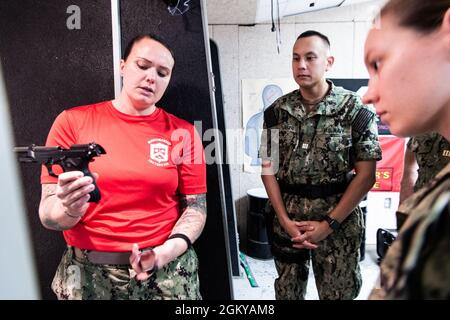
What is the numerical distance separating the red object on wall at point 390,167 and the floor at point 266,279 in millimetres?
163

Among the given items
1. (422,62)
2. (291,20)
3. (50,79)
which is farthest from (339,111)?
(50,79)

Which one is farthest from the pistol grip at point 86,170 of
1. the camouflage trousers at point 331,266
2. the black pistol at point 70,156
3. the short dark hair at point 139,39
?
the camouflage trousers at point 331,266

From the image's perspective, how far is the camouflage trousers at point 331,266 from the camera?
777mm

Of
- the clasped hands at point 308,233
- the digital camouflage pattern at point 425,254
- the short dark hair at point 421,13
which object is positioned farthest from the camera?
the clasped hands at point 308,233

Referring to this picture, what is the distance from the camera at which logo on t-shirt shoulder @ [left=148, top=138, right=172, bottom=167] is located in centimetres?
61

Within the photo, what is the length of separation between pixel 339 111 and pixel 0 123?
79cm

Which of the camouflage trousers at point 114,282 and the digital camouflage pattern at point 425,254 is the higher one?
the digital camouflage pattern at point 425,254

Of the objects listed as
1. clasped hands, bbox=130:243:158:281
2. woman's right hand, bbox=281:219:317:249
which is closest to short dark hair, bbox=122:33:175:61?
clasped hands, bbox=130:243:158:281

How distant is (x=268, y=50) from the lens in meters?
0.68

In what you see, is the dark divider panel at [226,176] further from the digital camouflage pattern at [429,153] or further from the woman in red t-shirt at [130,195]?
the digital camouflage pattern at [429,153]

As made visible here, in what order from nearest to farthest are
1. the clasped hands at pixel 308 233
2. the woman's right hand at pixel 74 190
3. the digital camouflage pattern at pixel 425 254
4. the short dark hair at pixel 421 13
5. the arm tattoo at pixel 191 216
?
the digital camouflage pattern at pixel 425 254
the short dark hair at pixel 421 13
the woman's right hand at pixel 74 190
the arm tattoo at pixel 191 216
the clasped hands at pixel 308 233

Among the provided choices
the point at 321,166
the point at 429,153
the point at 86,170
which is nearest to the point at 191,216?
the point at 86,170

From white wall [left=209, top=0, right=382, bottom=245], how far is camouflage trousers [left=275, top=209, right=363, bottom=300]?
0.24 meters
